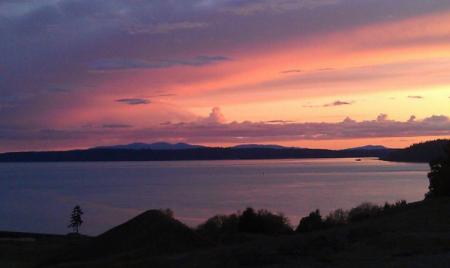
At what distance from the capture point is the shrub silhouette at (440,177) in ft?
112

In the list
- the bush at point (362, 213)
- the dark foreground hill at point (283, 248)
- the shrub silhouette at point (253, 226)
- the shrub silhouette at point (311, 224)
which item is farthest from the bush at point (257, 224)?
the dark foreground hill at point (283, 248)

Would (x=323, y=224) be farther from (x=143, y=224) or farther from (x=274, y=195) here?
(x=274, y=195)

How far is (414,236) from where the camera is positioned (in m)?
A: 19.6

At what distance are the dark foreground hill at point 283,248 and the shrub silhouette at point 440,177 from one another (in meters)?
4.85

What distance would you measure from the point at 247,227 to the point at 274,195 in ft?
247

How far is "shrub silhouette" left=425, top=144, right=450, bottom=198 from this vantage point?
112 feet

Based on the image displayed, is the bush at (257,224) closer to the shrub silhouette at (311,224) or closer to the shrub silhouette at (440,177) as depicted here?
the shrub silhouette at (311,224)

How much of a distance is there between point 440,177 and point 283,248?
1921cm

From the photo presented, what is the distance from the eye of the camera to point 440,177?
34.7 metres

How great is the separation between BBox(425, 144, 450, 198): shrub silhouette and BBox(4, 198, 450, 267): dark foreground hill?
15.9 ft

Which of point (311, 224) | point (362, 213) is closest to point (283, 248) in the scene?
point (311, 224)

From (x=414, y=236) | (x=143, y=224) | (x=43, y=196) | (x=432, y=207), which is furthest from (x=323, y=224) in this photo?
(x=43, y=196)

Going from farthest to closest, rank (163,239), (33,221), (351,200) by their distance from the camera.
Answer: (351,200) < (33,221) < (163,239)

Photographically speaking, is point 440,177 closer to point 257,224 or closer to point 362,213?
point 362,213
